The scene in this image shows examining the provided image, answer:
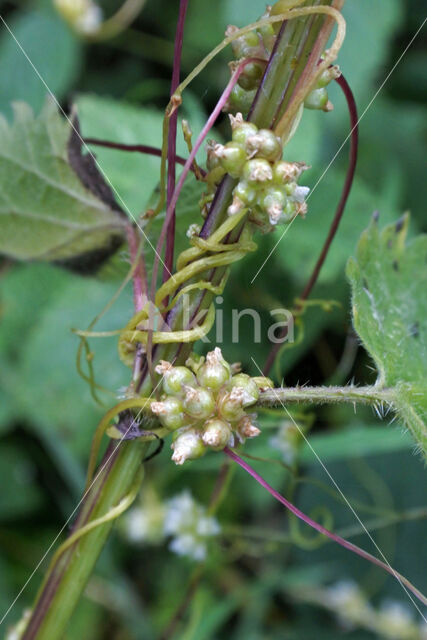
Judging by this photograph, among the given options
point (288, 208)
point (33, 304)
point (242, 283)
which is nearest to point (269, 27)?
point (288, 208)

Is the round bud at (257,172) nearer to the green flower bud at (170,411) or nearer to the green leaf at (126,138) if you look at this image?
the green flower bud at (170,411)

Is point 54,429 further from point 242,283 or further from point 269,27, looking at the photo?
point 269,27

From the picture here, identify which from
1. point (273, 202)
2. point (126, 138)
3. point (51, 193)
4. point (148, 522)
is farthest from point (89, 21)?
point (273, 202)

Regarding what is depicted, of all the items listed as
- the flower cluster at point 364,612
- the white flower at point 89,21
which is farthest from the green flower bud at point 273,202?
the white flower at point 89,21

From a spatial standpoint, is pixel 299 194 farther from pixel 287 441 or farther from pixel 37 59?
pixel 37 59

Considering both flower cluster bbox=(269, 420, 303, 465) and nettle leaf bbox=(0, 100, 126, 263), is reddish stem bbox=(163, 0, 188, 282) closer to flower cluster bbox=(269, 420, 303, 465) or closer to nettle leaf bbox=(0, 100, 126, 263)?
nettle leaf bbox=(0, 100, 126, 263)

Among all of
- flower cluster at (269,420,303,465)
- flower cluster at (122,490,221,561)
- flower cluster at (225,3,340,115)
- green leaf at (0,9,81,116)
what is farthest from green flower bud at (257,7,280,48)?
green leaf at (0,9,81,116)
